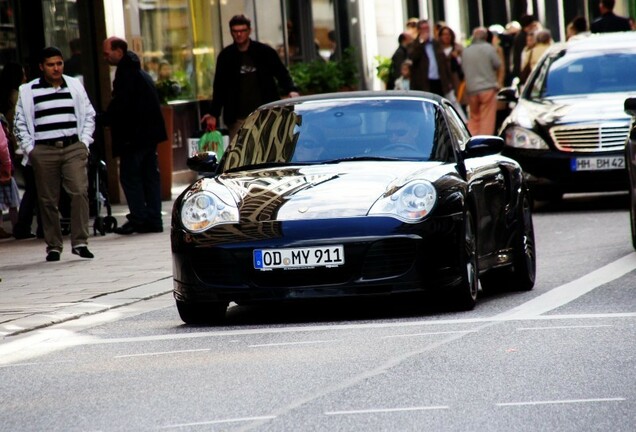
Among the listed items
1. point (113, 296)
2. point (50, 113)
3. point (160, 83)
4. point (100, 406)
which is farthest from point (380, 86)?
point (100, 406)

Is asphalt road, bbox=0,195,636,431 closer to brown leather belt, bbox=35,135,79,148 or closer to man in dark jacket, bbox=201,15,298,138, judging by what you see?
brown leather belt, bbox=35,135,79,148

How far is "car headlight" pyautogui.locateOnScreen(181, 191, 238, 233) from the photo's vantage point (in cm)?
951

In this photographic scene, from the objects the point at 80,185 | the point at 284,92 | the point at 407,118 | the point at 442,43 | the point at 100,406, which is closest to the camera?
the point at 100,406

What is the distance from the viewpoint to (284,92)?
1733cm

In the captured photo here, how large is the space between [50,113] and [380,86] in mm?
20930

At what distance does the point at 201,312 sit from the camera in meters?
9.84

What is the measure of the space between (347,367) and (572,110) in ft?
32.7

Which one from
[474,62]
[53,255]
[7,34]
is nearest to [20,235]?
[53,255]

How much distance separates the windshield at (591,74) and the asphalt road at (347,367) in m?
6.96

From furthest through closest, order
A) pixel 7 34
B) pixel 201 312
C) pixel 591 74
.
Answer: pixel 7 34
pixel 591 74
pixel 201 312

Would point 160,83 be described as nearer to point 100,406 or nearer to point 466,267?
point 466,267

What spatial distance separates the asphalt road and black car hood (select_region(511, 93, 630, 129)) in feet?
19.4

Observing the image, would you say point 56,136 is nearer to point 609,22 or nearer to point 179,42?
point 179,42

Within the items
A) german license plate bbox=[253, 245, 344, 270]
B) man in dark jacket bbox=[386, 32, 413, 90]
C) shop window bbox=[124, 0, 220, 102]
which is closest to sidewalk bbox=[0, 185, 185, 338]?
german license plate bbox=[253, 245, 344, 270]
